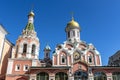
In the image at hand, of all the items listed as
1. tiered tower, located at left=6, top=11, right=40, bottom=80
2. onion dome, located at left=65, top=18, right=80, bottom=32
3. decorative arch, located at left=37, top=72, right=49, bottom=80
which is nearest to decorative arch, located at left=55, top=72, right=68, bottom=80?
decorative arch, located at left=37, top=72, right=49, bottom=80

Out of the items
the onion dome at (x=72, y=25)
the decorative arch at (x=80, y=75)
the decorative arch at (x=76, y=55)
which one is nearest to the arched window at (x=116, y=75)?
the decorative arch at (x=80, y=75)

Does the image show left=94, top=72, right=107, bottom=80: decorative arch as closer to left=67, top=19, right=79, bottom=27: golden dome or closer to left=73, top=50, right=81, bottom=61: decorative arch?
left=73, top=50, right=81, bottom=61: decorative arch

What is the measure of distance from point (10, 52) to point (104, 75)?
22.0 meters

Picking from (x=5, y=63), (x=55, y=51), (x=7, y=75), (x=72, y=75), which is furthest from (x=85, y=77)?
(x=5, y=63)

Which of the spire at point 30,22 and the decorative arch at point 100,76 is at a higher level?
the spire at point 30,22

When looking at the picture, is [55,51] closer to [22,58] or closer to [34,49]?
[34,49]

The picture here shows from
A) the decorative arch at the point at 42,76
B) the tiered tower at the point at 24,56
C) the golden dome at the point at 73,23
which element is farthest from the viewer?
the golden dome at the point at 73,23

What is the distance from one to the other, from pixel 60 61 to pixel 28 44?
288 inches

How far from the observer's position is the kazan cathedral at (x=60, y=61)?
3344 cm

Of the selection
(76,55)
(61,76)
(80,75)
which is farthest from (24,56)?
(80,75)

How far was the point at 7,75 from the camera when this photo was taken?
3722 cm

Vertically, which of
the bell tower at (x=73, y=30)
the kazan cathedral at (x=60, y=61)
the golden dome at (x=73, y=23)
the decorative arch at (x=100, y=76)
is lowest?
the decorative arch at (x=100, y=76)

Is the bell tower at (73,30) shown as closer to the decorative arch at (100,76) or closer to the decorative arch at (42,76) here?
the decorative arch at (100,76)

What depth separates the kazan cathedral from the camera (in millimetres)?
33438
